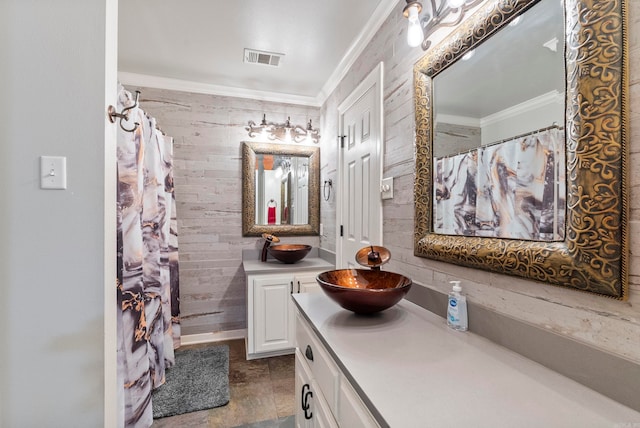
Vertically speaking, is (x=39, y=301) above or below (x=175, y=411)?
above

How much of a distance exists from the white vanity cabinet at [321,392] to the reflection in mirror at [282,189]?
164 cm

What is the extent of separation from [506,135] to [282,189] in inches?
87.7

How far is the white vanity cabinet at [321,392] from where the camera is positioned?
0.77 meters

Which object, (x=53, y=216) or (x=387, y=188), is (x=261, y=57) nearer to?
(x=387, y=188)

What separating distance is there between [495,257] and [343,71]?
1.98 m

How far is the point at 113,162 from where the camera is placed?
1246 mm

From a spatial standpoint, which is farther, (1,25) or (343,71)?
(343,71)

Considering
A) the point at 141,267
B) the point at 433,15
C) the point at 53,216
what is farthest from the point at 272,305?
the point at 433,15

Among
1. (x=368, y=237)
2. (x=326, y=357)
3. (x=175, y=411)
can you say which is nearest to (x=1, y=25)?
(x=326, y=357)

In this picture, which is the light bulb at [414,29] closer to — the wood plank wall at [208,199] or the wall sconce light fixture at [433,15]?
the wall sconce light fixture at [433,15]

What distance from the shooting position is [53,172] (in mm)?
1104

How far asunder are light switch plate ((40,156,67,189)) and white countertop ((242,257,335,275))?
146cm

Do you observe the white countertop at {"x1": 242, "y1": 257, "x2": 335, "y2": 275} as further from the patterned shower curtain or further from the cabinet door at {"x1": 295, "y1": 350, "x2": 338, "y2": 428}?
the cabinet door at {"x1": 295, "y1": 350, "x2": 338, "y2": 428}

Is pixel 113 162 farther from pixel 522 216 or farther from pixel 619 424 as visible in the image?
pixel 619 424
